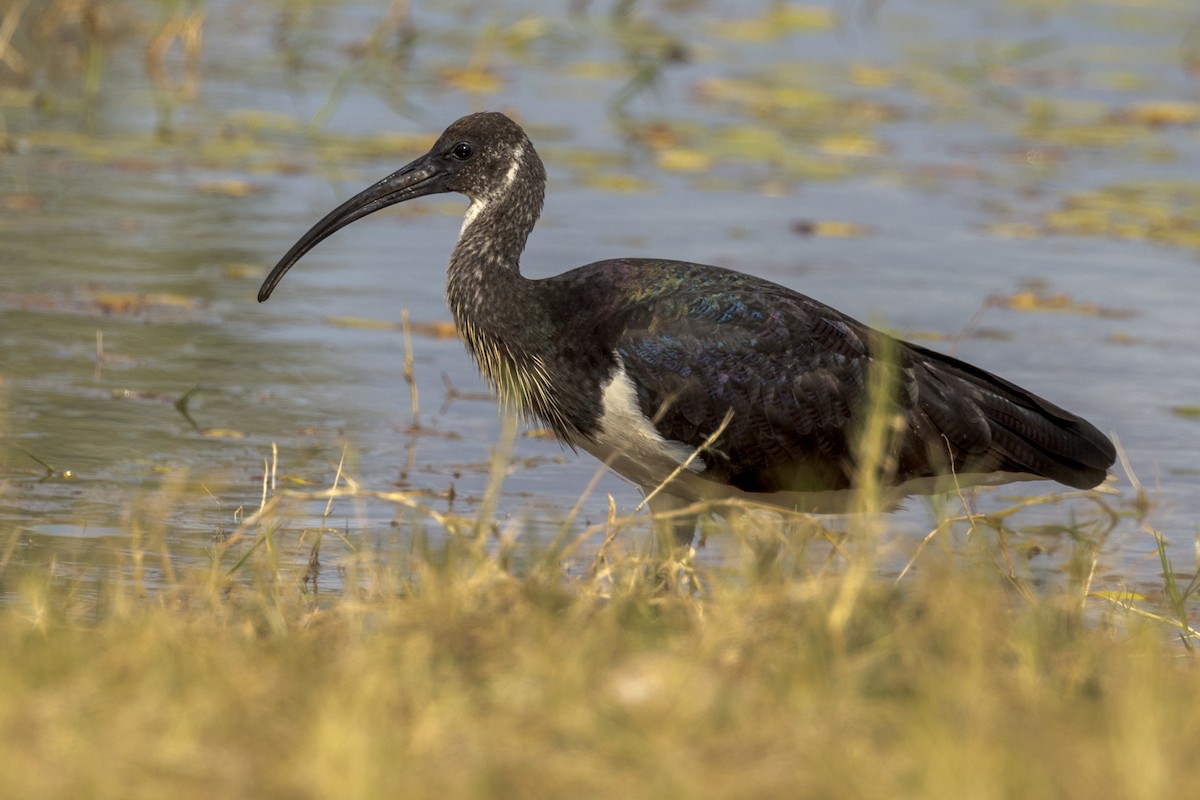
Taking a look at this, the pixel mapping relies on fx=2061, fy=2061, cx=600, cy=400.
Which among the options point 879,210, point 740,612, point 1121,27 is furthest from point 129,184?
point 1121,27

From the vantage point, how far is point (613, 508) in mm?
4527

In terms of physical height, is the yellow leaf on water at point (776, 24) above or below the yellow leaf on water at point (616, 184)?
above

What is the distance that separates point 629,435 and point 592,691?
6.68 ft

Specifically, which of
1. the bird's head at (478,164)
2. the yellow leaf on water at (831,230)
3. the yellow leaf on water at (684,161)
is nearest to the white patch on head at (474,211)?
the bird's head at (478,164)

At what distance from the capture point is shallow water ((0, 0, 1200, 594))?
6.74m

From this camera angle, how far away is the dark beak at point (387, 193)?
6.25 m

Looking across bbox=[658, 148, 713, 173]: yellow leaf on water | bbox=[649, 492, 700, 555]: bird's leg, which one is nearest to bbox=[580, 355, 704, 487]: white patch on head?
bbox=[649, 492, 700, 555]: bird's leg

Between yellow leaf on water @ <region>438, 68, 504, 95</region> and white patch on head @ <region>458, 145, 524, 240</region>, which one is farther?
yellow leaf on water @ <region>438, 68, 504, 95</region>

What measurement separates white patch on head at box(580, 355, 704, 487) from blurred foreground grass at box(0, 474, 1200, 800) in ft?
3.55

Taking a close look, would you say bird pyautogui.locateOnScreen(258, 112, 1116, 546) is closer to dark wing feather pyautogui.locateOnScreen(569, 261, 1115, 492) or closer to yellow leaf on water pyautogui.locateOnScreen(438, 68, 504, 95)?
dark wing feather pyautogui.locateOnScreen(569, 261, 1115, 492)

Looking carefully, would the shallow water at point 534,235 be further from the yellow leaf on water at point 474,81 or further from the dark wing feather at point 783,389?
the dark wing feather at point 783,389

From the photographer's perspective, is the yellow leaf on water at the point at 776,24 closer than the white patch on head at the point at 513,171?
No

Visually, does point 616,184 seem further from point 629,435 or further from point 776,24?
point 629,435

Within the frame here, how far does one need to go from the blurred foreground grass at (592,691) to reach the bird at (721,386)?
3.81 ft
